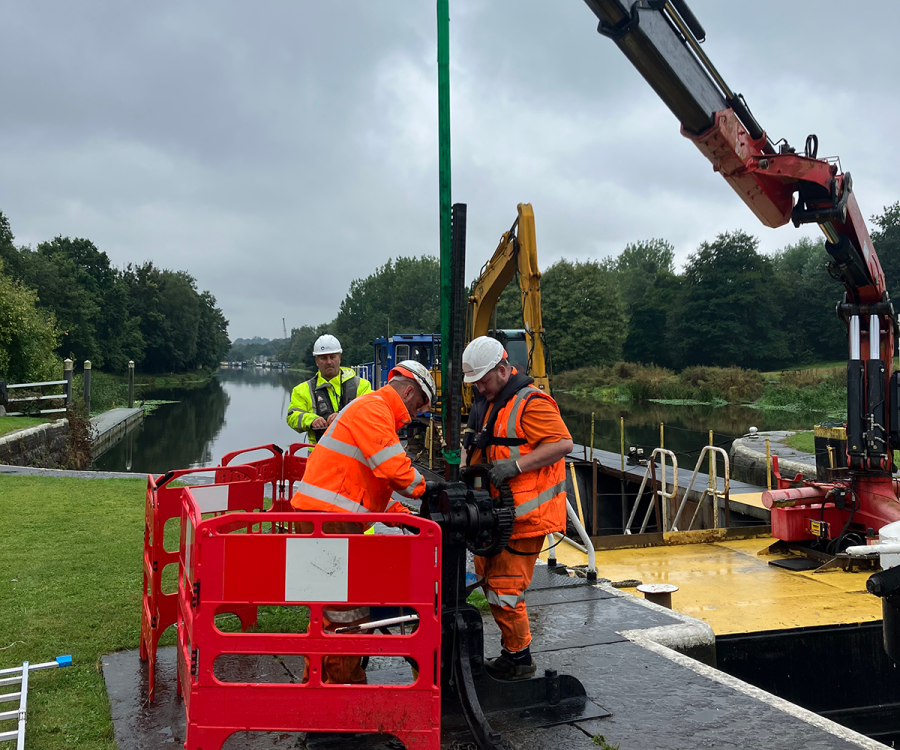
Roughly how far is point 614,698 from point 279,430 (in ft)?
106

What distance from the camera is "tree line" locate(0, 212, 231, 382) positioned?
2272 centimetres

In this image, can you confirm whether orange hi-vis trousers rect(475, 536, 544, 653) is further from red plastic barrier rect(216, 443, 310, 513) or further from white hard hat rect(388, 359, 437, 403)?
red plastic barrier rect(216, 443, 310, 513)

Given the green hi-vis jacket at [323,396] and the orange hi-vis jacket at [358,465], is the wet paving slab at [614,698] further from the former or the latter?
the green hi-vis jacket at [323,396]

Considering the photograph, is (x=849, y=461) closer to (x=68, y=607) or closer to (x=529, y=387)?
(x=529, y=387)

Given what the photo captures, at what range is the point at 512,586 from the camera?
3975 millimetres

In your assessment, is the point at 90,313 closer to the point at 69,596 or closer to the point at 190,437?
the point at 190,437

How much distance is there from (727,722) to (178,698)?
9.13ft

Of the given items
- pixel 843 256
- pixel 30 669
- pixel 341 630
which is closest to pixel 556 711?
pixel 341 630

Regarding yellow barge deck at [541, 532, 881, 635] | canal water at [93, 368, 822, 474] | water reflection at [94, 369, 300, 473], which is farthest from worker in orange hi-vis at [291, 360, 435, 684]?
water reflection at [94, 369, 300, 473]

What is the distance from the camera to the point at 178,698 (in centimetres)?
391

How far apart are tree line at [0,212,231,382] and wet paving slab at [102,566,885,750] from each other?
20681 millimetres

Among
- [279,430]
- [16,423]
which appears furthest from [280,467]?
[279,430]

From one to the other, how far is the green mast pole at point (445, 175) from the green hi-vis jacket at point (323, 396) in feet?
8.24

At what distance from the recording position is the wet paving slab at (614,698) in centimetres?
346
